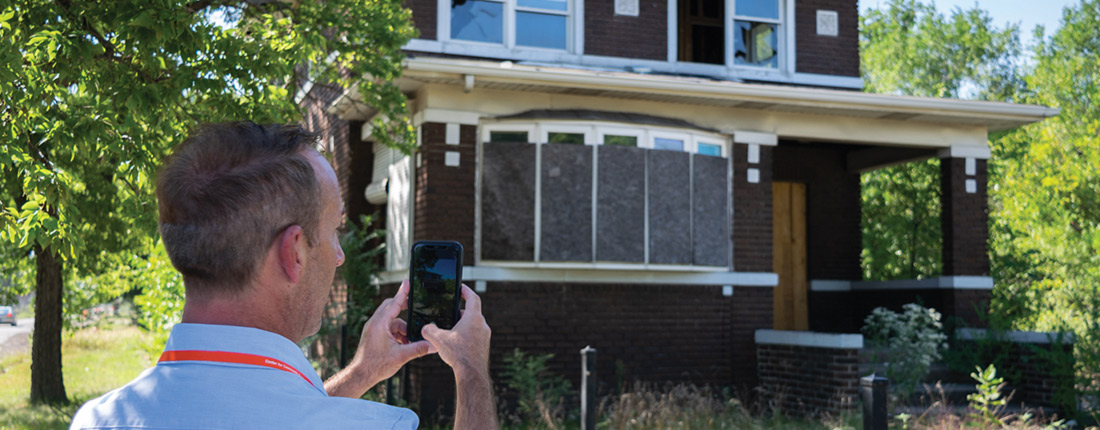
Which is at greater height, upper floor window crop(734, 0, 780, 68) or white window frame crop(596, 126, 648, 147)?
upper floor window crop(734, 0, 780, 68)

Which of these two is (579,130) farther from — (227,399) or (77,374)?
(77,374)

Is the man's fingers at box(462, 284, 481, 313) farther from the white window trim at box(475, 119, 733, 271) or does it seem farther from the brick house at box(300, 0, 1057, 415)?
the white window trim at box(475, 119, 733, 271)

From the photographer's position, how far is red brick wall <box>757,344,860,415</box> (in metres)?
10.8

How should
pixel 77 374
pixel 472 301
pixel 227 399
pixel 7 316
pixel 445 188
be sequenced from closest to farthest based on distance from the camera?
pixel 227 399 → pixel 472 301 → pixel 445 188 → pixel 77 374 → pixel 7 316

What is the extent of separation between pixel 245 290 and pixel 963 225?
13.1 meters

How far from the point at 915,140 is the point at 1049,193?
1052cm

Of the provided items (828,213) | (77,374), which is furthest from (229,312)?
(77,374)

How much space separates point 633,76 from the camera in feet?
36.8

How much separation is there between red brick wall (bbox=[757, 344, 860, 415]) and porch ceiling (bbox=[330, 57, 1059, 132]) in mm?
2990

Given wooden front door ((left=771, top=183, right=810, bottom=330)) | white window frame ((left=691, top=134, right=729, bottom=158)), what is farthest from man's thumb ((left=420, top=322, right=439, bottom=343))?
wooden front door ((left=771, top=183, right=810, bottom=330))

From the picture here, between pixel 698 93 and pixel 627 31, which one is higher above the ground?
pixel 627 31

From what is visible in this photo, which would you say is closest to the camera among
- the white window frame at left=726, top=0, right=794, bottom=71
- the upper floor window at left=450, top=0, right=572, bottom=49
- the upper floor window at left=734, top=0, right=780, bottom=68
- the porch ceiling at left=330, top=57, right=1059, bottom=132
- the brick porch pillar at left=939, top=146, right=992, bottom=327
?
the porch ceiling at left=330, top=57, right=1059, bottom=132

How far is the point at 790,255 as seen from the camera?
597 inches

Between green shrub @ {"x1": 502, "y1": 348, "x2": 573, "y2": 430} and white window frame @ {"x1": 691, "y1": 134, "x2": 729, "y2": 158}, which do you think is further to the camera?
white window frame @ {"x1": 691, "y1": 134, "x2": 729, "y2": 158}
